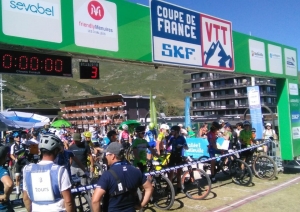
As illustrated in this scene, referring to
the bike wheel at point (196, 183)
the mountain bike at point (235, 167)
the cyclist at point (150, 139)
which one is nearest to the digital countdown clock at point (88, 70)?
the cyclist at point (150, 139)

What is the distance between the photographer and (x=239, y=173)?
29.9 feet

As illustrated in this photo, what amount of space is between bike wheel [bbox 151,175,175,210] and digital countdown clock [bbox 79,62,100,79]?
2.96 m

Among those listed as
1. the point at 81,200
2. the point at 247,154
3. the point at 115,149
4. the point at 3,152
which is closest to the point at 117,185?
the point at 115,149

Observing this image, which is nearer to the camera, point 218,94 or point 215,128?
point 215,128

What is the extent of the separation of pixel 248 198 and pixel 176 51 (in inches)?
176

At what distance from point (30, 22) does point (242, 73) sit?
734 centimetres

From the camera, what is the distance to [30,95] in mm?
170375

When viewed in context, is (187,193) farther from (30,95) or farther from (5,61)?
(30,95)

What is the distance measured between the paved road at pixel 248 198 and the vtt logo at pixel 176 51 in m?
3.94

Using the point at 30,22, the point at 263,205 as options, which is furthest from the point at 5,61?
the point at 263,205

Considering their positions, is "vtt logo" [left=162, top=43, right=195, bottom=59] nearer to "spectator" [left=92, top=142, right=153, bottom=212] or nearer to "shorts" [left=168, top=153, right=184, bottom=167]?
"shorts" [left=168, top=153, right=184, bottom=167]

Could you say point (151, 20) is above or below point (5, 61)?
above

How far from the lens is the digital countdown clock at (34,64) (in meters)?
5.34

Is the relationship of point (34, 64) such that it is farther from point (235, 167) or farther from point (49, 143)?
point (235, 167)
